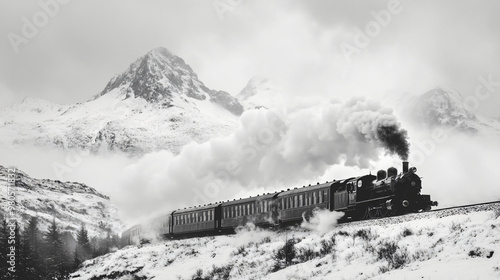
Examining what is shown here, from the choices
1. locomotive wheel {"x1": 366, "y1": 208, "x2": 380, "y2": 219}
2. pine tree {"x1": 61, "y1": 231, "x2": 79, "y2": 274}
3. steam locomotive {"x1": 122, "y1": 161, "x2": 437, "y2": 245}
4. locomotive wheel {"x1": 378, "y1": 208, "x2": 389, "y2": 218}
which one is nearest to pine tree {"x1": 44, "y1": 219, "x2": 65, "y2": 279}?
pine tree {"x1": 61, "y1": 231, "x2": 79, "y2": 274}

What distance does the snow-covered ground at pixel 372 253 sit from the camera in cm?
1870

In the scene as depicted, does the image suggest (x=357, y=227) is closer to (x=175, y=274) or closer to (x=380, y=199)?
(x=380, y=199)

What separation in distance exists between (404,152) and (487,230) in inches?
654

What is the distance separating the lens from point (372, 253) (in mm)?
22359

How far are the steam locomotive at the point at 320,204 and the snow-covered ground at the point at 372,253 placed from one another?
1.25 m

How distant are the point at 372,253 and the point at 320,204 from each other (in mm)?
12719

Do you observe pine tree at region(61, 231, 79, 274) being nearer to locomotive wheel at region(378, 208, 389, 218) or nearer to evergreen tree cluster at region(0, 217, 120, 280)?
evergreen tree cluster at region(0, 217, 120, 280)

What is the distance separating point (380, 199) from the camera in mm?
30016

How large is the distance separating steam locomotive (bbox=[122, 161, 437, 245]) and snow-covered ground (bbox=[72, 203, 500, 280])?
4.09ft

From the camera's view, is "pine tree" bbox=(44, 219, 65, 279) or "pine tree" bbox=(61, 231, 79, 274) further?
"pine tree" bbox=(44, 219, 65, 279)

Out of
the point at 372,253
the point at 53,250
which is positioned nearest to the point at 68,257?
the point at 53,250

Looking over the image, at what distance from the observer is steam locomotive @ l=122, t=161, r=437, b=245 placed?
29.2m

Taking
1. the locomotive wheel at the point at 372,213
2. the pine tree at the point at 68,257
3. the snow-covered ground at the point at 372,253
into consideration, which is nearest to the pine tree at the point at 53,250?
the pine tree at the point at 68,257

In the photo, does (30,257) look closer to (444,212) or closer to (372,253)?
(372,253)
